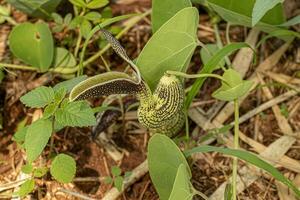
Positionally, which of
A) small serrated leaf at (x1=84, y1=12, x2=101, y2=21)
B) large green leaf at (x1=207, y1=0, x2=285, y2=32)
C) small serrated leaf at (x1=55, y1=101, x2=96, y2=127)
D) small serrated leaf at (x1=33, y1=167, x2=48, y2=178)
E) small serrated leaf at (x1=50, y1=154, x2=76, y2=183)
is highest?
large green leaf at (x1=207, y1=0, x2=285, y2=32)

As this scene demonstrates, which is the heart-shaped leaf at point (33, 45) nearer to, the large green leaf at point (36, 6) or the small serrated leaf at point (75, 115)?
the large green leaf at point (36, 6)

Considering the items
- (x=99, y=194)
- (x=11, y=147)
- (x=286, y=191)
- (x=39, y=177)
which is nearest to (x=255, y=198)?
(x=286, y=191)

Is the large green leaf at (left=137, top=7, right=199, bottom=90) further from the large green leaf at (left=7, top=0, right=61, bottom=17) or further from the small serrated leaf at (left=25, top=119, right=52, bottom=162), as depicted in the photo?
the large green leaf at (left=7, top=0, right=61, bottom=17)

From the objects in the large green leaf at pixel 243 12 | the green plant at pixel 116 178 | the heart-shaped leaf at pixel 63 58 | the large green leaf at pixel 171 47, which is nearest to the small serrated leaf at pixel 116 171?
the green plant at pixel 116 178

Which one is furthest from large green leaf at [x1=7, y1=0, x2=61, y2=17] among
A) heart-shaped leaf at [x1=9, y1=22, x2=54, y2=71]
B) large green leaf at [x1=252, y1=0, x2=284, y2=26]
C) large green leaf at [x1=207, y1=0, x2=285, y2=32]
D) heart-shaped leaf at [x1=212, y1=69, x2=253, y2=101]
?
large green leaf at [x1=252, y1=0, x2=284, y2=26]

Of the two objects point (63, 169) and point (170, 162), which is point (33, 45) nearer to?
point (63, 169)

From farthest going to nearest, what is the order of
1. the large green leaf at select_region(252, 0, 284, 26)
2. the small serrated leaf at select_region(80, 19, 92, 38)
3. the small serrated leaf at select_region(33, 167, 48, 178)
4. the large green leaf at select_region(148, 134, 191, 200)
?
the small serrated leaf at select_region(80, 19, 92, 38) < the small serrated leaf at select_region(33, 167, 48, 178) < the large green leaf at select_region(148, 134, 191, 200) < the large green leaf at select_region(252, 0, 284, 26)

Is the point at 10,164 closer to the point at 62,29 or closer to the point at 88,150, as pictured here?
the point at 88,150
